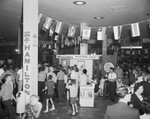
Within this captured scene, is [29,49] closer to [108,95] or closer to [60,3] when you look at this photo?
[60,3]

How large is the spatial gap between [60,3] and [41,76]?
2.78 m

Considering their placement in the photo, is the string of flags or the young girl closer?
the young girl

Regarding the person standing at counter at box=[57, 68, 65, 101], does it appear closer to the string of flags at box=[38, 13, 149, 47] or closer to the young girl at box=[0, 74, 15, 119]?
the string of flags at box=[38, 13, 149, 47]

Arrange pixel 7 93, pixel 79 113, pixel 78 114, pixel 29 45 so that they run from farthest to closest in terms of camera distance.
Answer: pixel 79 113 → pixel 78 114 → pixel 29 45 → pixel 7 93

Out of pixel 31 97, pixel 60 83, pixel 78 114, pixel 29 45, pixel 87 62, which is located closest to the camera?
pixel 31 97

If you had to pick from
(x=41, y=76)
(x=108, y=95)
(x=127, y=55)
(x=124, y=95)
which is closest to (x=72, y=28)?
(x=41, y=76)

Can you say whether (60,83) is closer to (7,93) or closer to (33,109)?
(7,93)

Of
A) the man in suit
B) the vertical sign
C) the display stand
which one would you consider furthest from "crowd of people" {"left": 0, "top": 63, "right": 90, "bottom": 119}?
the man in suit

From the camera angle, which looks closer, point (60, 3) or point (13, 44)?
Answer: point (60, 3)

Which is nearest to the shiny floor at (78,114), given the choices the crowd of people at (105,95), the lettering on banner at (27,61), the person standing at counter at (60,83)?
the crowd of people at (105,95)

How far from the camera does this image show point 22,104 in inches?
209

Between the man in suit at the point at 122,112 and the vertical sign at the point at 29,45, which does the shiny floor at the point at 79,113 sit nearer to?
the vertical sign at the point at 29,45

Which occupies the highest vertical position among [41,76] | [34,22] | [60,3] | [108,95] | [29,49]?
[60,3]

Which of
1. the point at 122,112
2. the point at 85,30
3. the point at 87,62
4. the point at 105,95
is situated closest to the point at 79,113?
the point at 105,95
